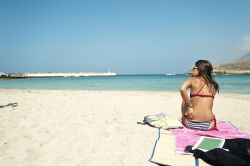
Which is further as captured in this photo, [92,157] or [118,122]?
[118,122]

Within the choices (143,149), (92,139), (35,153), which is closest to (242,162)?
(143,149)

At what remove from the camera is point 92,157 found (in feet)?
13.1

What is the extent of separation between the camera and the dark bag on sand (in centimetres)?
331

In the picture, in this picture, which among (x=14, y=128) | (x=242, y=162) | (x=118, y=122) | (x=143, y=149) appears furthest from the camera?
(x=118, y=122)

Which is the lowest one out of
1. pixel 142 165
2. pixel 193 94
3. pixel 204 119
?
pixel 142 165

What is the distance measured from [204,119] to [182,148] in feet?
4.13

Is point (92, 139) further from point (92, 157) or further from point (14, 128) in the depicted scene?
point (14, 128)

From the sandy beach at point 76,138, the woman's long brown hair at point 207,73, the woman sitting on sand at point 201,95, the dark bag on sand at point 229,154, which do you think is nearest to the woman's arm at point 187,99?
the woman sitting on sand at point 201,95

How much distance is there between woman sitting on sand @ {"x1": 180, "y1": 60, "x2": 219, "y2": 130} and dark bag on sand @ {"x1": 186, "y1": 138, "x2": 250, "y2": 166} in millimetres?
1065

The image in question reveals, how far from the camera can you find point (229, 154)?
135 inches

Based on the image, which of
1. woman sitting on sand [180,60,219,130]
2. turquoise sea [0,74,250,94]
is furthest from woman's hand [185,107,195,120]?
turquoise sea [0,74,250,94]

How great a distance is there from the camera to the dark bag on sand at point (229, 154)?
3.31 m

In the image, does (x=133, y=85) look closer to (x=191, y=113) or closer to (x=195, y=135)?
(x=191, y=113)

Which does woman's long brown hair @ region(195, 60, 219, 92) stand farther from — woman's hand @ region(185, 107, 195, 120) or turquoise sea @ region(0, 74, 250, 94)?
turquoise sea @ region(0, 74, 250, 94)
